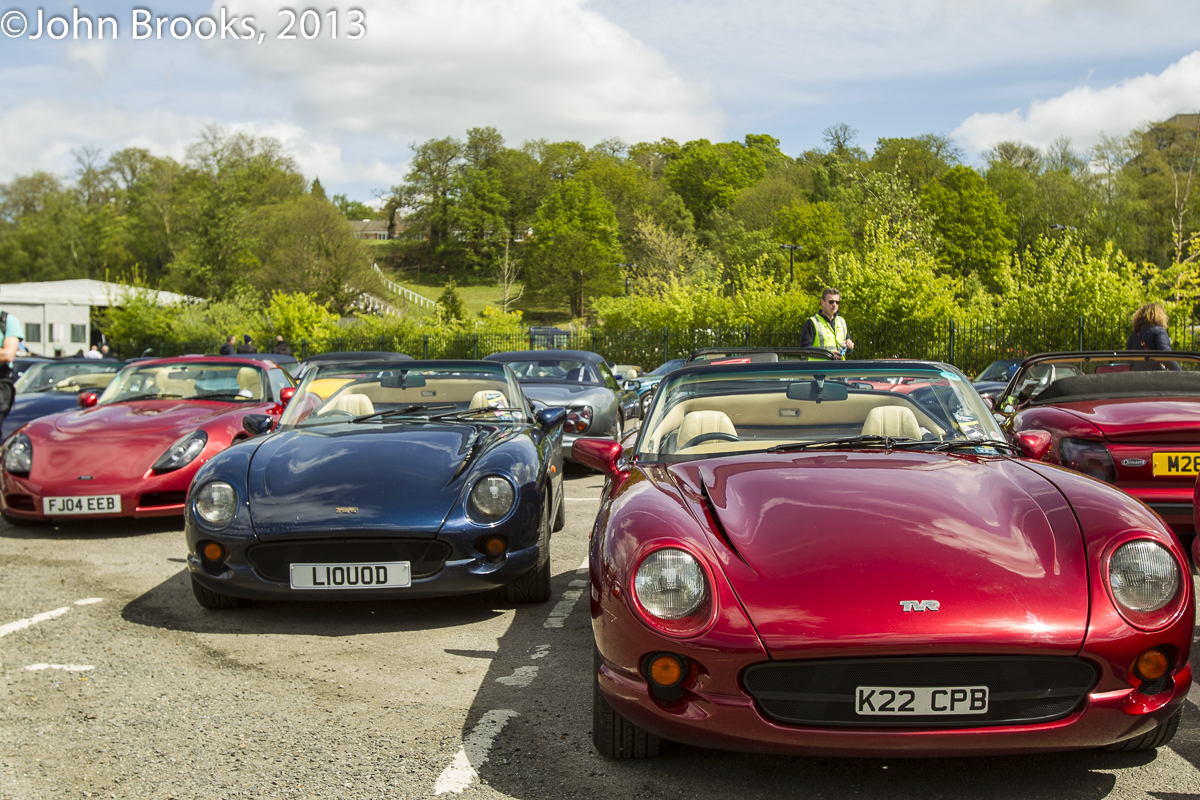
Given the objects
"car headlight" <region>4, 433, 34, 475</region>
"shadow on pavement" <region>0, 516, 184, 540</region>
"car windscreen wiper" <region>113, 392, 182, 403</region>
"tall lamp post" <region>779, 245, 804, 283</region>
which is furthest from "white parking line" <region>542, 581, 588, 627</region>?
"tall lamp post" <region>779, 245, 804, 283</region>

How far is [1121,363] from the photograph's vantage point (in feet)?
25.6

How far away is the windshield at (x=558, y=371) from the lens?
39.8 ft

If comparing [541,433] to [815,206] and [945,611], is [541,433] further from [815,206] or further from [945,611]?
[815,206]

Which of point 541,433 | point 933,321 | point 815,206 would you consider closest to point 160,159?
point 815,206

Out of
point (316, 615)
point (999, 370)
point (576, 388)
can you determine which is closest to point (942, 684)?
point (316, 615)

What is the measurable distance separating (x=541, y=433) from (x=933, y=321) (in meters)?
18.8

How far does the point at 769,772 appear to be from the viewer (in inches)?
118

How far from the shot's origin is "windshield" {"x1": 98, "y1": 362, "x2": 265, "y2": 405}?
8930 mm

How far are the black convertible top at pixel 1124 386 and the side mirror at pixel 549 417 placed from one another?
3.25 metres

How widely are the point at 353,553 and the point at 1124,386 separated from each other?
501 centimetres

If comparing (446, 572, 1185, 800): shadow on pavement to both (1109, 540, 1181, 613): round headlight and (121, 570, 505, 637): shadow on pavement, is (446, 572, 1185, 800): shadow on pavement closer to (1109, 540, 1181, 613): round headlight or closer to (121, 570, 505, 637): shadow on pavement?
(1109, 540, 1181, 613): round headlight

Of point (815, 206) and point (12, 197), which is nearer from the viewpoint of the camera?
point (815, 206)

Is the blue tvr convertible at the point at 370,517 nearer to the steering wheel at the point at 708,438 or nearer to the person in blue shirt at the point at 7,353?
the steering wheel at the point at 708,438

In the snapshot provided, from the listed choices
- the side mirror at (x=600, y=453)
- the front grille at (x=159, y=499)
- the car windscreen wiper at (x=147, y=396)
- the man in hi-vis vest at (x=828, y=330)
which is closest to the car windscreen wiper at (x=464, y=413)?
the side mirror at (x=600, y=453)
